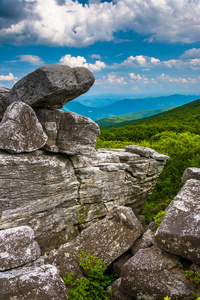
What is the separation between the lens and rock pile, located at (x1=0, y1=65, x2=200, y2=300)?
30.3 feet

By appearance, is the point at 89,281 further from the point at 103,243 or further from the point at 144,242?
the point at 144,242

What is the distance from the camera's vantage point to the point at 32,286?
23.6ft

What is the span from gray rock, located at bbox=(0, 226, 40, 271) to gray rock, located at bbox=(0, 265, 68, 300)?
1.19 m

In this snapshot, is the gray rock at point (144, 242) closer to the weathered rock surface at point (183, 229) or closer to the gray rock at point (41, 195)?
the weathered rock surface at point (183, 229)

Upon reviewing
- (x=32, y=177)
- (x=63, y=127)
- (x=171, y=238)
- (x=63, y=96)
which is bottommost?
(x=171, y=238)

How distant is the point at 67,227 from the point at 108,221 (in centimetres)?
358

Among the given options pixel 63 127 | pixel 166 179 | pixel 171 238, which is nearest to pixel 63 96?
pixel 63 127

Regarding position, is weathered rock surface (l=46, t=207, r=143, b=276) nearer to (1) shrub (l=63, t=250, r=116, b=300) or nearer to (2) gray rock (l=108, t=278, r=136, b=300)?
(1) shrub (l=63, t=250, r=116, b=300)

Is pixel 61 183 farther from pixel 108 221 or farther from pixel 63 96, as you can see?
pixel 63 96

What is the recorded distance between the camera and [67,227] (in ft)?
53.0

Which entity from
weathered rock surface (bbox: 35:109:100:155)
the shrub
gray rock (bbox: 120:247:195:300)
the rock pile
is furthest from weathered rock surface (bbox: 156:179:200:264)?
weathered rock surface (bbox: 35:109:100:155)

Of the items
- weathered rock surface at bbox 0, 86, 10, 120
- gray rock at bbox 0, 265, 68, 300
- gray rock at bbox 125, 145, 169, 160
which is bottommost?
gray rock at bbox 0, 265, 68, 300

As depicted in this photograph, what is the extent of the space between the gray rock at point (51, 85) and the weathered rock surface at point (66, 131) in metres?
0.95

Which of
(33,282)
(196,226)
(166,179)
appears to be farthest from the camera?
(166,179)
